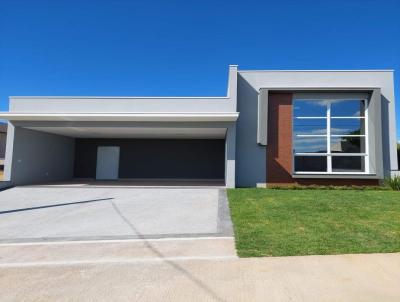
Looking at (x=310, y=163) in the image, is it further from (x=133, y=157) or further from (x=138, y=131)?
(x=133, y=157)

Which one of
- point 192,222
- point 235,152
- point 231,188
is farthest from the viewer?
point 235,152

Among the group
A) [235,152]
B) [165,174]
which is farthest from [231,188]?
[165,174]

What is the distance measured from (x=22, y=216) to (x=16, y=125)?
25.5 ft

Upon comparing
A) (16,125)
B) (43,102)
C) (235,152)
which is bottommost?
(235,152)

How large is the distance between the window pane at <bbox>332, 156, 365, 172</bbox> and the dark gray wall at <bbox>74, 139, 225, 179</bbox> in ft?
24.5

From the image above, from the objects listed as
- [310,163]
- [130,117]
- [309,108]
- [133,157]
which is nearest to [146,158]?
[133,157]

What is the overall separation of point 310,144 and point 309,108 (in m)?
1.92

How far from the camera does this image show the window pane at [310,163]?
14398 millimetres

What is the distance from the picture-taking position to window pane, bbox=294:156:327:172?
47.2 feet

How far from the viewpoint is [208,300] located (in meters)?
3.43

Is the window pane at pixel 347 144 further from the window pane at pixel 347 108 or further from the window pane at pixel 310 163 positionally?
the window pane at pixel 347 108

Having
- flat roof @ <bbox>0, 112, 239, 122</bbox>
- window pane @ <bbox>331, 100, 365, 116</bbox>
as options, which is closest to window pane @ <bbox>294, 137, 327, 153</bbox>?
window pane @ <bbox>331, 100, 365, 116</bbox>

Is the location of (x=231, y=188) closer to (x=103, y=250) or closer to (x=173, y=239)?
(x=173, y=239)

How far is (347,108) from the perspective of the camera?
48.1ft
